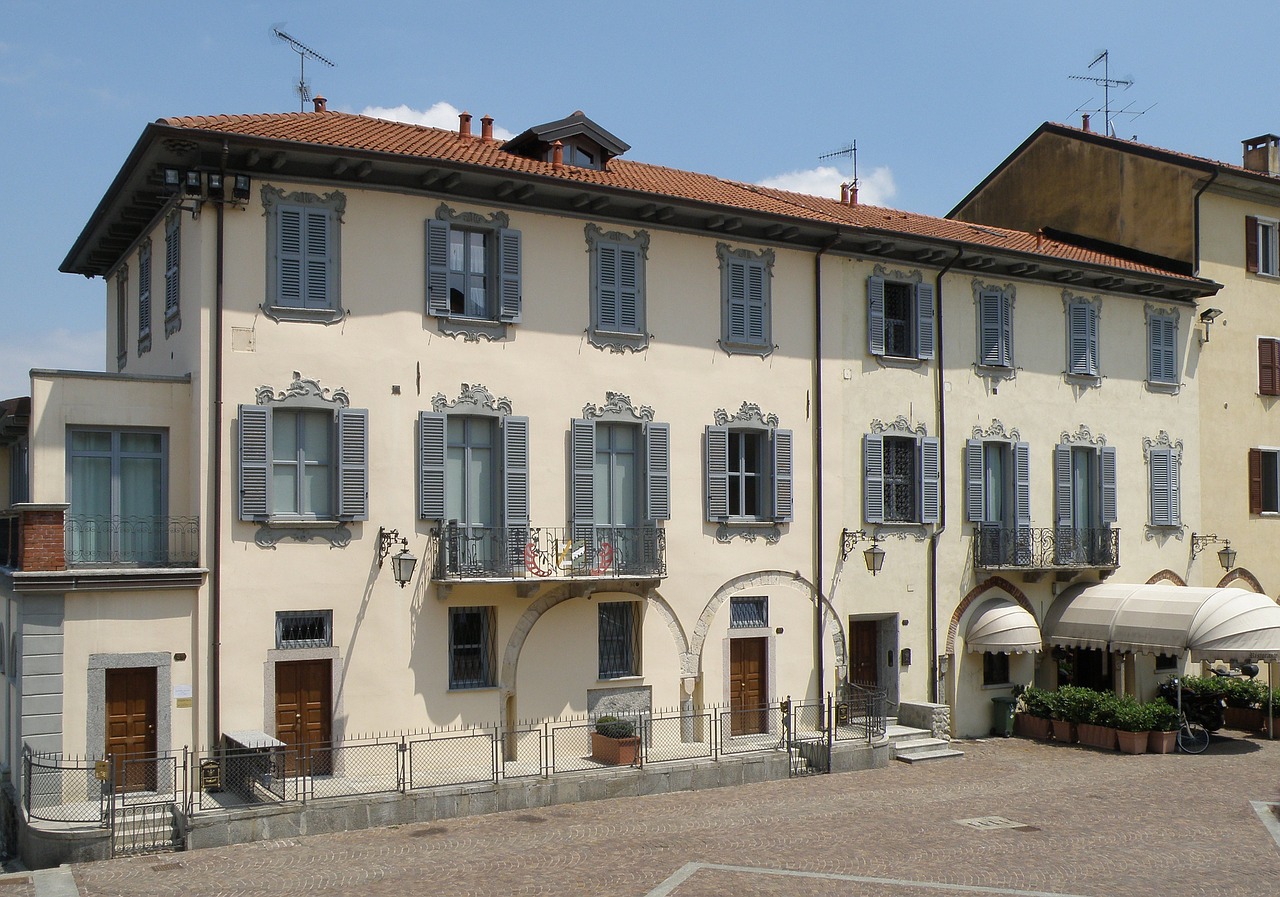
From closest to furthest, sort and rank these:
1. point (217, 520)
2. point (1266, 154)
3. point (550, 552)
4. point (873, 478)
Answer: point (217, 520)
point (550, 552)
point (873, 478)
point (1266, 154)

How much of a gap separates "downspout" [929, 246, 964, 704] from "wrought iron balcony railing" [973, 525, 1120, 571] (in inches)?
43.0

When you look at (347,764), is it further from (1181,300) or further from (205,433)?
(1181,300)

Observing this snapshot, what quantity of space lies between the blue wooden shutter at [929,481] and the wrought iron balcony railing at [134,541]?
560 inches

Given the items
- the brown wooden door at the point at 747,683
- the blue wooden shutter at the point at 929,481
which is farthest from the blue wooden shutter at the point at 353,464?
the blue wooden shutter at the point at 929,481

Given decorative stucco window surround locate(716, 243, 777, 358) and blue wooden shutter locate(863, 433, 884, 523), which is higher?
decorative stucco window surround locate(716, 243, 777, 358)

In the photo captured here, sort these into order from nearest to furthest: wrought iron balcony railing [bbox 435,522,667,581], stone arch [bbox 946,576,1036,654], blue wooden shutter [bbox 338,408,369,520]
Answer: blue wooden shutter [bbox 338,408,369,520]
wrought iron balcony railing [bbox 435,522,667,581]
stone arch [bbox 946,576,1036,654]

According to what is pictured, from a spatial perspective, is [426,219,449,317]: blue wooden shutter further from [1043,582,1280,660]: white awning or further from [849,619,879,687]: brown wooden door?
[1043,582,1280,660]: white awning

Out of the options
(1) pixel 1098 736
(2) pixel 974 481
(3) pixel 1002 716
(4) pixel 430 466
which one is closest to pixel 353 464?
(4) pixel 430 466

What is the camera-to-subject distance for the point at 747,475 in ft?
78.5

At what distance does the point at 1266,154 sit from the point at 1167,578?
1226 cm

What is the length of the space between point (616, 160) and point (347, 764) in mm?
13672

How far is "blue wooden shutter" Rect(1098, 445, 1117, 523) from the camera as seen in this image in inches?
1113

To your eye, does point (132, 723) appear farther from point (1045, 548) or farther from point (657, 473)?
point (1045, 548)

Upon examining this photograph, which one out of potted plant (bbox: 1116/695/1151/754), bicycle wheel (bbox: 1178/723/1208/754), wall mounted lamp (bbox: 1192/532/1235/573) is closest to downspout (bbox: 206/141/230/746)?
potted plant (bbox: 1116/695/1151/754)
